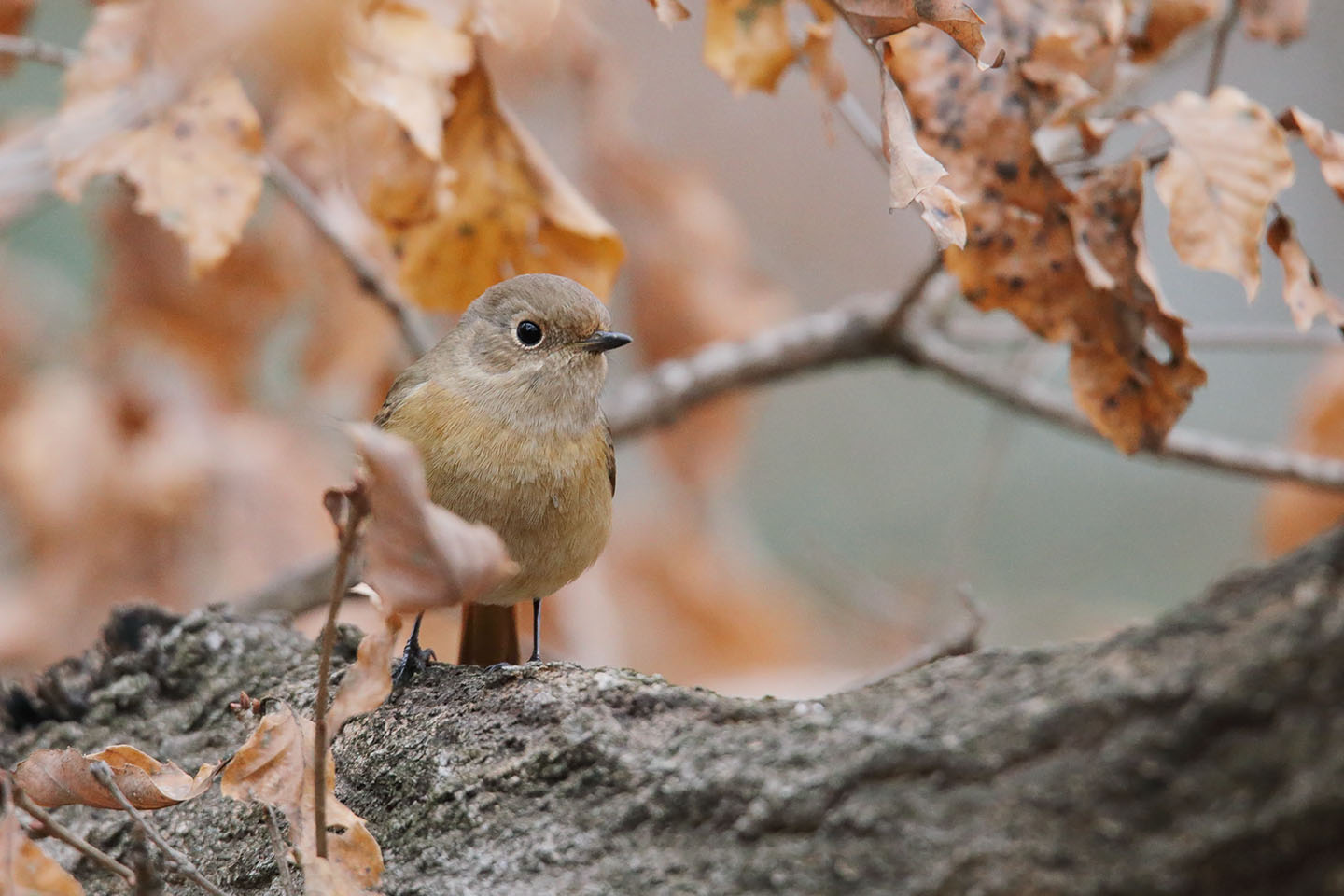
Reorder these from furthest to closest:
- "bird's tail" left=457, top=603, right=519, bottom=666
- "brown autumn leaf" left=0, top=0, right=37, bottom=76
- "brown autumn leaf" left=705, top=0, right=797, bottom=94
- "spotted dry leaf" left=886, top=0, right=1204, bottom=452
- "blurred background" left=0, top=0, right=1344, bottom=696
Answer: "blurred background" left=0, top=0, right=1344, bottom=696, "bird's tail" left=457, top=603, right=519, bottom=666, "brown autumn leaf" left=0, top=0, right=37, bottom=76, "brown autumn leaf" left=705, top=0, right=797, bottom=94, "spotted dry leaf" left=886, top=0, right=1204, bottom=452

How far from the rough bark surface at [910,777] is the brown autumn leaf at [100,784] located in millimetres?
277

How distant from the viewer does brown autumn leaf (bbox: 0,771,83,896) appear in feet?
4.95

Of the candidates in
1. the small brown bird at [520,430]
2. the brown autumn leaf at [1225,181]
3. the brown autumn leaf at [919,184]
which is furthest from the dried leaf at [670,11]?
the small brown bird at [520,430]

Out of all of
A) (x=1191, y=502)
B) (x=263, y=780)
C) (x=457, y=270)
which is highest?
(x=1191, y=502)

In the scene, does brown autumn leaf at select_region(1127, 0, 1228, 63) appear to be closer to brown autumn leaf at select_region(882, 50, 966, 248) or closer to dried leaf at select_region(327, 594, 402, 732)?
brown autumn leaf at select_region(882, 50, 966, 248)

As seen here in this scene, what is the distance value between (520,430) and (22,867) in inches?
55.1

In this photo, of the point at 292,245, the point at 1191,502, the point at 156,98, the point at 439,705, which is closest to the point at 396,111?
the point at 156,98

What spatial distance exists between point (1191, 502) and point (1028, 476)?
1.42 metres

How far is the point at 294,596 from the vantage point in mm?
3875

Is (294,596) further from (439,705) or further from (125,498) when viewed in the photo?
(439,705)

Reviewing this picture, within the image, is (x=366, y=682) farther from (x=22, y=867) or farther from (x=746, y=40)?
(x=746, y=40)

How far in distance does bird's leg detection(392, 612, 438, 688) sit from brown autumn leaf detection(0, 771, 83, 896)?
2.78 ft

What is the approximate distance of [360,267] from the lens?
367 centimetres

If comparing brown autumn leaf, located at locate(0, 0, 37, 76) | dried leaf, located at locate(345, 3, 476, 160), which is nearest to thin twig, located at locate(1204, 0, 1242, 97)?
dried leaf, located at locate(345, 3, 476, 160)
